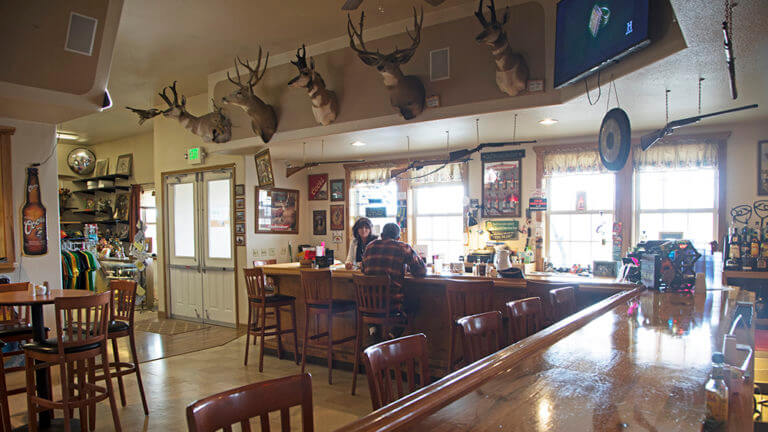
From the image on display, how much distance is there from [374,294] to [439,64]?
8.46ft

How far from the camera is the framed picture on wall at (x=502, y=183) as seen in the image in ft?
21.7

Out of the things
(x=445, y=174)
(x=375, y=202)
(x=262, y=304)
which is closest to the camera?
(x=262, y=304)

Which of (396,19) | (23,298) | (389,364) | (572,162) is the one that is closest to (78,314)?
(23,298)

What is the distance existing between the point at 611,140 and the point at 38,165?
6.26m

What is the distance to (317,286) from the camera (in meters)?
4.46

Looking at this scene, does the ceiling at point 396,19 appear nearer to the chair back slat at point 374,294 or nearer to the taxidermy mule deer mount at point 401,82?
the taxidermy mule deer mount at point 401,82

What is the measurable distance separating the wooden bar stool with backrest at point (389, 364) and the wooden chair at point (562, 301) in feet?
4.96

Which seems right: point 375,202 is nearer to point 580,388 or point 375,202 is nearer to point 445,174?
point 445,174

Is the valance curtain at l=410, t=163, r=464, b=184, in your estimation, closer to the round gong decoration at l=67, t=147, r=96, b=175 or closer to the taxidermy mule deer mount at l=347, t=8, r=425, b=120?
the taxidermy mule deer mount at l=347, t=8, r=425, b=120

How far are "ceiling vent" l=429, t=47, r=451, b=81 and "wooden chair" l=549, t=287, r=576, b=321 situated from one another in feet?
9.03

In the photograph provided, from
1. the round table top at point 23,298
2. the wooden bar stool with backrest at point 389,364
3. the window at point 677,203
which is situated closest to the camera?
the wooden bar stool with backrest at point 389,364

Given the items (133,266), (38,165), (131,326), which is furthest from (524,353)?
(133,266)

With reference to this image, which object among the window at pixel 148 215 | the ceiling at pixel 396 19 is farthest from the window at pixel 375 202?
the window at pixel 148 215

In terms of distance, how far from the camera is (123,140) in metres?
10.5
